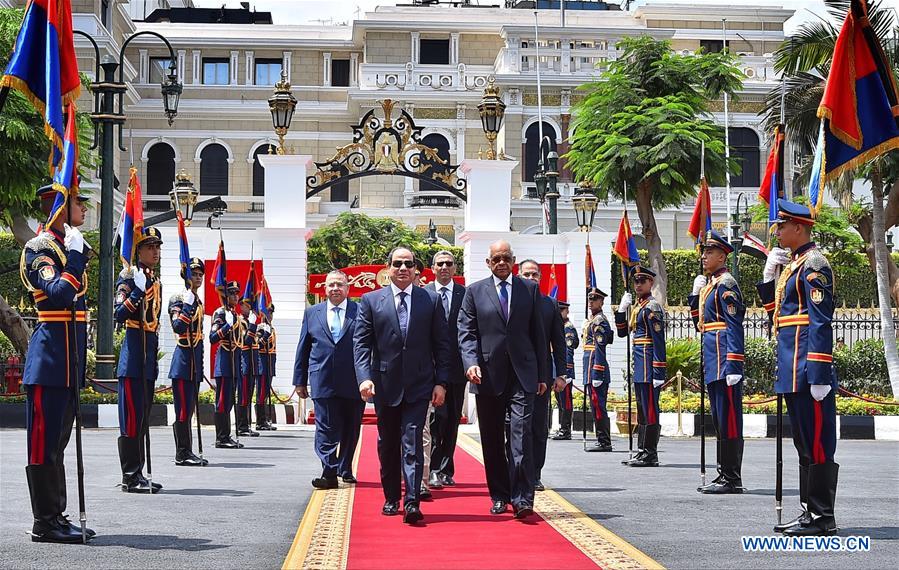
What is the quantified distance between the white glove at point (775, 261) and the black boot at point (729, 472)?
8.73 ft

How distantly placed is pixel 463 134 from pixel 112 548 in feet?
156

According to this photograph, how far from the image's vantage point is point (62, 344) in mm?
9031

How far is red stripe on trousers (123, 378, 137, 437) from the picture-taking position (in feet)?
39.0

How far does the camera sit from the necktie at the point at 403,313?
10.5 meters

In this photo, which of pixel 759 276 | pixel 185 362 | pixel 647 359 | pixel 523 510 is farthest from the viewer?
pixel 759 276

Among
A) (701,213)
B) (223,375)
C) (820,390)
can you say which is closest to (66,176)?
(820,390)

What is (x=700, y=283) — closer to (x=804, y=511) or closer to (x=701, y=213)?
(x=701, y=213)

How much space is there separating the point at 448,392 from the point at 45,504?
4.35 m

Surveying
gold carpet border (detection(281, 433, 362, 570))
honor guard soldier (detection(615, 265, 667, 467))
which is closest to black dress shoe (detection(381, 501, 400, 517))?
gold carpet border (detection(281, 433, 362, 570))

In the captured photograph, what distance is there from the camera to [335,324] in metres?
13.2

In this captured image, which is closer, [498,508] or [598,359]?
[498,508]

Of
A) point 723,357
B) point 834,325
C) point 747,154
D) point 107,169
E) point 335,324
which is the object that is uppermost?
point 747,154

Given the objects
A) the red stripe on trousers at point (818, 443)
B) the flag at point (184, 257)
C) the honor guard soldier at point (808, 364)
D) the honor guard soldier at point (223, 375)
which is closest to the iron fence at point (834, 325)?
the honor guard soldier at point (223, 375)

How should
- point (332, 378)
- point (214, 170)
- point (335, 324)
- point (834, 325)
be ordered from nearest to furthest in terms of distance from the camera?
point (332, 378), point (335, 324), point (834, 325), point (214, 170)
